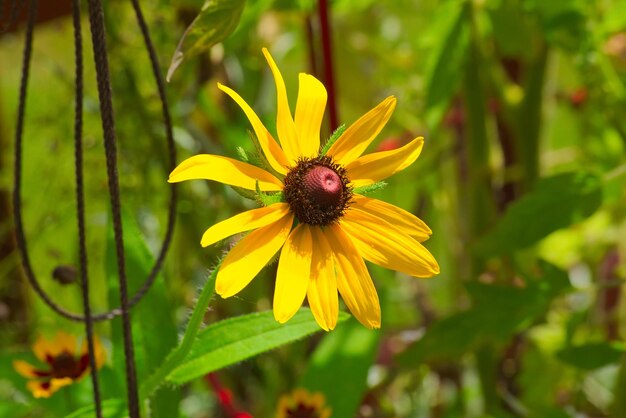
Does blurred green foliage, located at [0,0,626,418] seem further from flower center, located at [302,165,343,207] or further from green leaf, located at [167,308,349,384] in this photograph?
flower center, located at [302,165,343,207]

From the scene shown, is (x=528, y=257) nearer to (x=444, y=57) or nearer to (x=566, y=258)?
(x=566, y=258)

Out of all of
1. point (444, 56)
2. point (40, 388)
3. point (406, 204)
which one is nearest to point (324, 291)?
point (40, 388)

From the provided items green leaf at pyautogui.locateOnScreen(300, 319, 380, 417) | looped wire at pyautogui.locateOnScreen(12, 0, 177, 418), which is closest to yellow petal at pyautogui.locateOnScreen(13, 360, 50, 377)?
looped wire at pyautogui.locateOnScreen(12, 0, 177, 418)

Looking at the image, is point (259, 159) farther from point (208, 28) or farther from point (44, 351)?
point (44, 351)

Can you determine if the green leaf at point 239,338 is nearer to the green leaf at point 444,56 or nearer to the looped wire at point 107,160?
the looped wire at point 107,160

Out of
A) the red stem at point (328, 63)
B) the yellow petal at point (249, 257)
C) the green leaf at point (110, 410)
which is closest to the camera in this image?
the yellow petal at point (249, 257)

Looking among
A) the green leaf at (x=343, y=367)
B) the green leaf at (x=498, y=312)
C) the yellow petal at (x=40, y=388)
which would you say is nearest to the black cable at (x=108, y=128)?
the yellow petal at (x=40, y=388)
